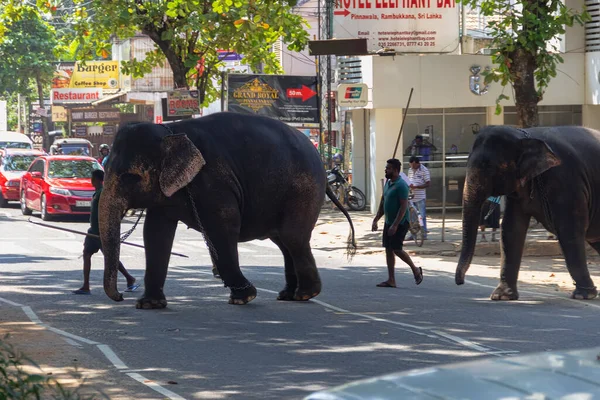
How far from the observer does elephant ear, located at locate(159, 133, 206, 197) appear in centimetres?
1273

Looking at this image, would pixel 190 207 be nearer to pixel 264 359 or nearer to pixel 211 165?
pixel 211 165

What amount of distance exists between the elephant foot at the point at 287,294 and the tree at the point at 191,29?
30.0ft

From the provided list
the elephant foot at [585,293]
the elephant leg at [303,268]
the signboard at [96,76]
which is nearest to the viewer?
the elephant foot at [585,293]

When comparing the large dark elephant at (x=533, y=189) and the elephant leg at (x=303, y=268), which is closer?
the large dark elephant at (x=533, y=189)

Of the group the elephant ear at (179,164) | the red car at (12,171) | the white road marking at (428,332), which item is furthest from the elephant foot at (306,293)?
the red car at (12,171)

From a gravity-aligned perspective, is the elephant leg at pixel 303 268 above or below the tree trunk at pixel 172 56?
below

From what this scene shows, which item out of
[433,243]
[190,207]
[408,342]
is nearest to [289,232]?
[190,207]

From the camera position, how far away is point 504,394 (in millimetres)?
3230

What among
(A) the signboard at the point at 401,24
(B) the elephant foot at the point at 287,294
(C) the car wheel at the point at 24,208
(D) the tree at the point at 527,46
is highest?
(A) the signboard at the point at 401,24

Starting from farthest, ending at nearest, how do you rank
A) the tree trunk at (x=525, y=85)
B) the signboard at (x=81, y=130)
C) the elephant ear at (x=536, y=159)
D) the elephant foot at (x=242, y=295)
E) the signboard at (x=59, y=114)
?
the signboard at (x=59, y=114) < the signboard at (x=81, y=130) < the tree trunk at (x=525, y=85) < the elephant ear at (x=536, y=159) < the elephant foot at (x=242, y=295)

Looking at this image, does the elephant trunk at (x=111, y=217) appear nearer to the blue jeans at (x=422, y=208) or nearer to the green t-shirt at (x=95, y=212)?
the green t-shirt at (x=95, y=212)

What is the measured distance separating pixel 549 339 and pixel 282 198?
4.21 metres

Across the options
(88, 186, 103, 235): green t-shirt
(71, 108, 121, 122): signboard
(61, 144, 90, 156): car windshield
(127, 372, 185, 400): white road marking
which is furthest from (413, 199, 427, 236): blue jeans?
(71, 108, 121, 122): signboard

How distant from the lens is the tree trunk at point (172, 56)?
1075 inches
